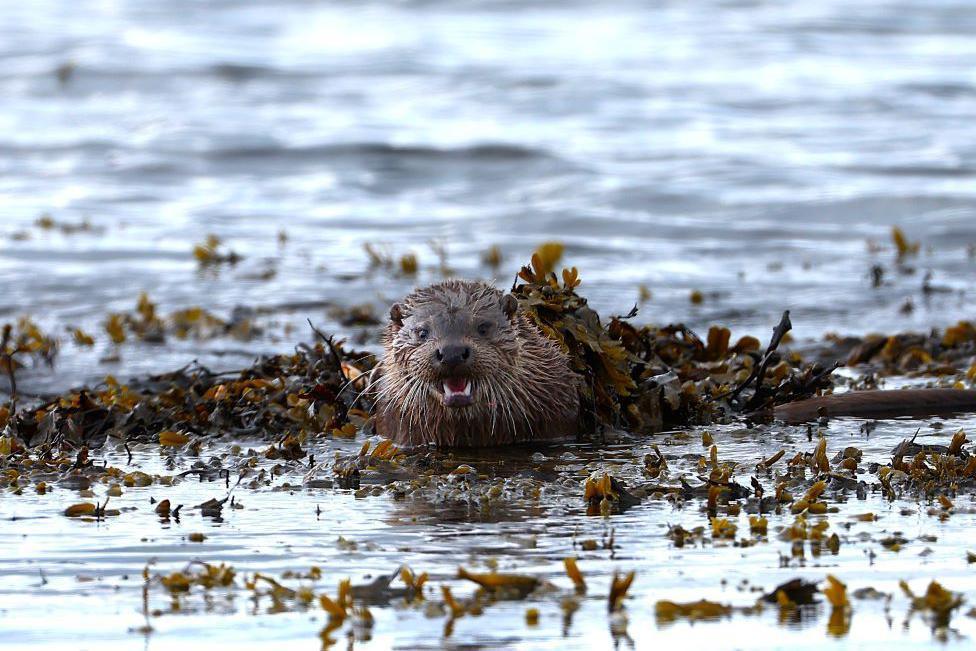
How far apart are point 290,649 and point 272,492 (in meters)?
1.85

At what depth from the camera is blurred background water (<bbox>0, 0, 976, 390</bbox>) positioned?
12609 mm

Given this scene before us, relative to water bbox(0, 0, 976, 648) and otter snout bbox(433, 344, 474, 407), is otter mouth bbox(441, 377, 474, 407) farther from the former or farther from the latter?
water bbox(0, 0, 976, 648)

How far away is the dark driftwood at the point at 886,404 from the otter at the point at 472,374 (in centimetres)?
104

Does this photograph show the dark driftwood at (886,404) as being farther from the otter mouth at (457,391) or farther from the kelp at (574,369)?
the otter mouth at (457,391)

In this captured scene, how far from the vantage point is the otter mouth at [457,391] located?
602 cm

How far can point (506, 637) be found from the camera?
372cm

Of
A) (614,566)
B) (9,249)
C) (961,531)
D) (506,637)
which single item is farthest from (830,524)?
(9,249)

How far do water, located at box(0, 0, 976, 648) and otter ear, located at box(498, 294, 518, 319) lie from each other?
1099 mm

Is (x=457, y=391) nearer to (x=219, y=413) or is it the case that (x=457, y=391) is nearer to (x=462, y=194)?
(x=219, y=413)

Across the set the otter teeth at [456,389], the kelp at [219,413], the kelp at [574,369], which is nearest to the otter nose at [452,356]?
the otter teeth at [456,389]

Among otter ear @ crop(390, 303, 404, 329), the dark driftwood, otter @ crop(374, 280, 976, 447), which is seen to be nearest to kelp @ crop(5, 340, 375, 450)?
otter @ crop(374, 280, 976, 447)

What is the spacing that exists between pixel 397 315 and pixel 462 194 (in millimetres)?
10500

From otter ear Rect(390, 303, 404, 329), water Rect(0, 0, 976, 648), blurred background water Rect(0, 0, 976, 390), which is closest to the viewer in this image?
water Rect(0, 0, 976, 648)

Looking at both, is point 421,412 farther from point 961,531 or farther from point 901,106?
point 901,106
